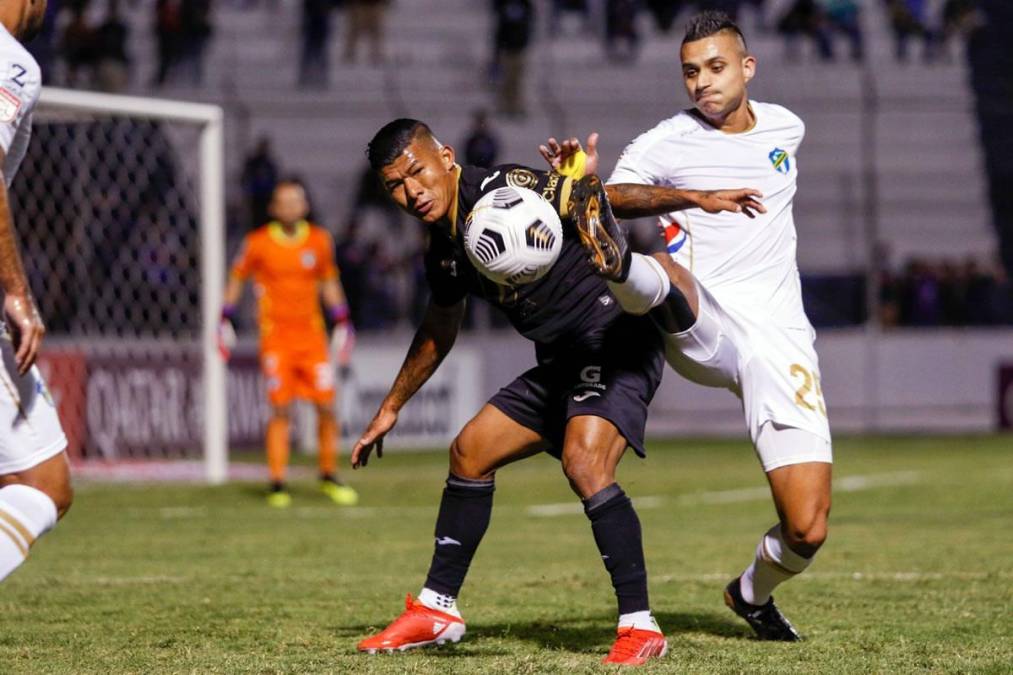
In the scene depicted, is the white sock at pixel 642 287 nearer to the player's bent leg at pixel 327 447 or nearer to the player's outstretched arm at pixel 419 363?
the player's outstretched arm at pixel 419 363

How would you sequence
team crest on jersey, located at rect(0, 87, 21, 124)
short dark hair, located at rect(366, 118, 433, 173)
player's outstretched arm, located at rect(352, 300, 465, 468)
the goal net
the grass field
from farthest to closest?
the goal net
player's outstretched arm, located at rect(352, 300, 465, 468)
the grass field
short dark hair, located at rect(366, 118, 433, 173)
team crest on jersey, located at rect(0, 87, 21, 124)

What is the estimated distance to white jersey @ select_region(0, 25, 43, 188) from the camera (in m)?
4.91

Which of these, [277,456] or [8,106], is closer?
[8,106]

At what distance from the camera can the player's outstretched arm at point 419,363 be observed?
19.8 feet

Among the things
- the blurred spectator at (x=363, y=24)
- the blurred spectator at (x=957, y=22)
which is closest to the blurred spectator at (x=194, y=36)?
the blurred spectator at (x=363, y=24)

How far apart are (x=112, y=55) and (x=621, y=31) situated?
329 inches

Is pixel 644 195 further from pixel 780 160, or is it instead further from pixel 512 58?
pixel 512 58

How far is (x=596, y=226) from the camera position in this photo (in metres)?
5.19

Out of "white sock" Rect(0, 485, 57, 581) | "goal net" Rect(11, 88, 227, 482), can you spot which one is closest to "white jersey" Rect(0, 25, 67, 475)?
"white sock" Rect(0, 485, 57, 581)

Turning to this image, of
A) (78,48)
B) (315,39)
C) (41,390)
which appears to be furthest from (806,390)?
(315,39)

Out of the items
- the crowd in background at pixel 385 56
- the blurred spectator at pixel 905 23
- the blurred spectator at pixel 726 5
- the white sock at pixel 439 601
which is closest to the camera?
the white sock at pixel 439 601

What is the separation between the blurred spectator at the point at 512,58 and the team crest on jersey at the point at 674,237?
1889cm

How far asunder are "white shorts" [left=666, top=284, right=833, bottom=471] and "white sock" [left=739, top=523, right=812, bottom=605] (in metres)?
0.32

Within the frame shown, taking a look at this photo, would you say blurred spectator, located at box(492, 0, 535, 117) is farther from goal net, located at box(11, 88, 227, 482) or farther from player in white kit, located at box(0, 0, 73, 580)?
player in white kit, located at box(0, 0, 73, 580)
